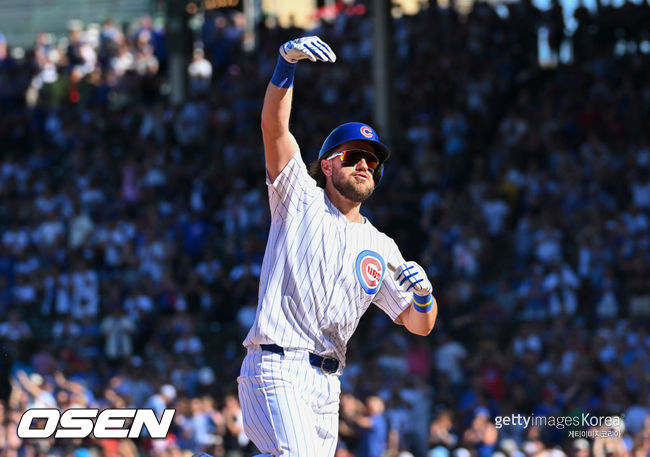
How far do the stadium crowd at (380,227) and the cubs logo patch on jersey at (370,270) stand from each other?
576cm

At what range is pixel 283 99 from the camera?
4758mm

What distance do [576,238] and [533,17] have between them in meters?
5.69

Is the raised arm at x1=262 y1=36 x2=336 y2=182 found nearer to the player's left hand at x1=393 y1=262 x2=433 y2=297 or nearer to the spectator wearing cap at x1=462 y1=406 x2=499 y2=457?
the player's left hand at x1=393 y1=262 x2=433 y2=297

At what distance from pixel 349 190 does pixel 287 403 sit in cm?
97

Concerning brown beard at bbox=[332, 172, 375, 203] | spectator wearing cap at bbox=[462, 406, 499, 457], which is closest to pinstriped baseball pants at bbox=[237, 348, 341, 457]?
brown beard at bbox=[332, 172, 375, 203]

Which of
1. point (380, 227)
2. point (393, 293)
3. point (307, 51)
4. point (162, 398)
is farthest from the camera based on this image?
point (380, 227)

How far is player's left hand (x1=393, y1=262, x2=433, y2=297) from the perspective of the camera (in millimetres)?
4988

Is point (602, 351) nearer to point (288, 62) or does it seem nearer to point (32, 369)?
point (32, 369)

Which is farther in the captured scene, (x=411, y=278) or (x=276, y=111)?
(x=411, y=278)

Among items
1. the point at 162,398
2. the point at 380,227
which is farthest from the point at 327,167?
the point at 380,227

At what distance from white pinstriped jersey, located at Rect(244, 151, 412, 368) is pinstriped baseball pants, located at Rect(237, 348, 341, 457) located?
0.28 ft

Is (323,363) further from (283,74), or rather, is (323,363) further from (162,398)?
(162,398)

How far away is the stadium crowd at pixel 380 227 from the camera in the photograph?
40.1 ft

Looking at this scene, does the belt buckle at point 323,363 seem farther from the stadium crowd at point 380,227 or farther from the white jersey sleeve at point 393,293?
the stadium crowd at point 380,227
